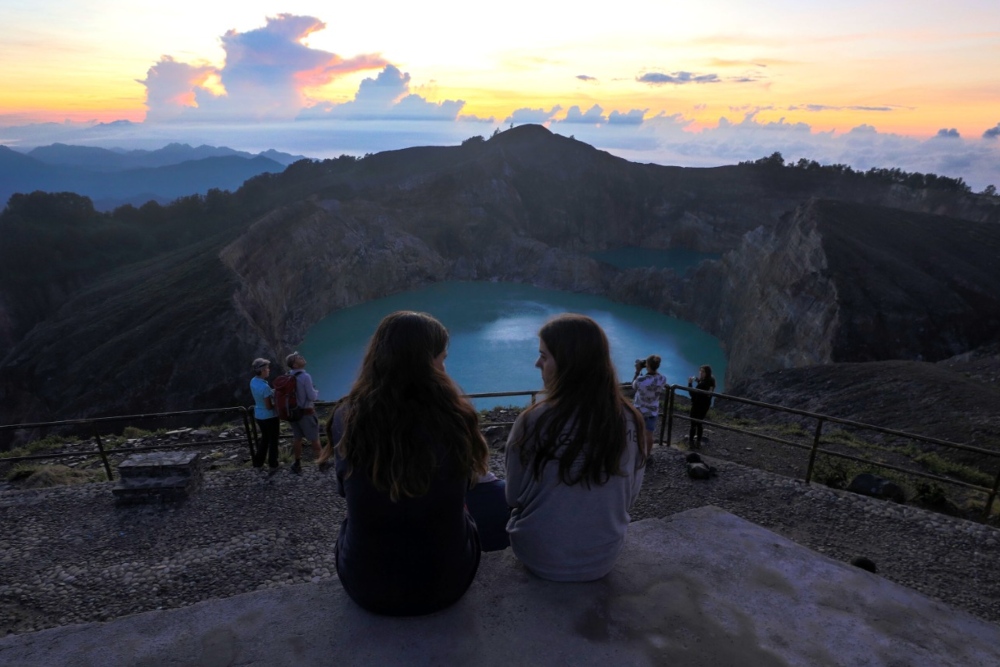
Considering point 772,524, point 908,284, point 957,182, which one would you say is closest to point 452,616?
point 772,524

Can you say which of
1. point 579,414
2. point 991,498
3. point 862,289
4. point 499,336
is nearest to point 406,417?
point 579,414

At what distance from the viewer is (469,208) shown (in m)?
63.0

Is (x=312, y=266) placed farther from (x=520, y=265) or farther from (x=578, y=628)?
(x=578, y=628)

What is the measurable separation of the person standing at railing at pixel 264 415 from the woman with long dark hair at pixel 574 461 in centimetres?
549

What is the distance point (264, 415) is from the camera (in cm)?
773

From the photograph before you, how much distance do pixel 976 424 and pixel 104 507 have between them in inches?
750

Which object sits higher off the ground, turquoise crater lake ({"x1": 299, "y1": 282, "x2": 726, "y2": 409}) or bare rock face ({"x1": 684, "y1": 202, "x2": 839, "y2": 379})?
bare rock face ({"x1": 684, "y1": 202, "x2": 839, "y2": 379})

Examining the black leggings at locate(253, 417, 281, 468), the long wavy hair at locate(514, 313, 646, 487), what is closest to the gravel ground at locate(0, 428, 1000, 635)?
the black leggings at locate(253, 417, 281, 468)

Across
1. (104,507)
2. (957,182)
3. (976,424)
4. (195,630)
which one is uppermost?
(957,182)

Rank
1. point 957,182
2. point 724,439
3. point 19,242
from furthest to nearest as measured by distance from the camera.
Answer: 1. point 957,182
2. point 19,242
3. point 724,439

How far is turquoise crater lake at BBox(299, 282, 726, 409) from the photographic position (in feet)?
116

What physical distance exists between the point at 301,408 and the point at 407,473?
18.9 ft

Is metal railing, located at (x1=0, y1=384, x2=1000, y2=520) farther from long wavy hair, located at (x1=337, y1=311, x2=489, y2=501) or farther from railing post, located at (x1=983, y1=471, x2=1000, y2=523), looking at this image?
long wavy hair, located at (x1=337, y1=311, x2=489, y2=501)

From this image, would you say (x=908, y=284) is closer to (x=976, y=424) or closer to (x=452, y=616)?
(x=976, y=424)
